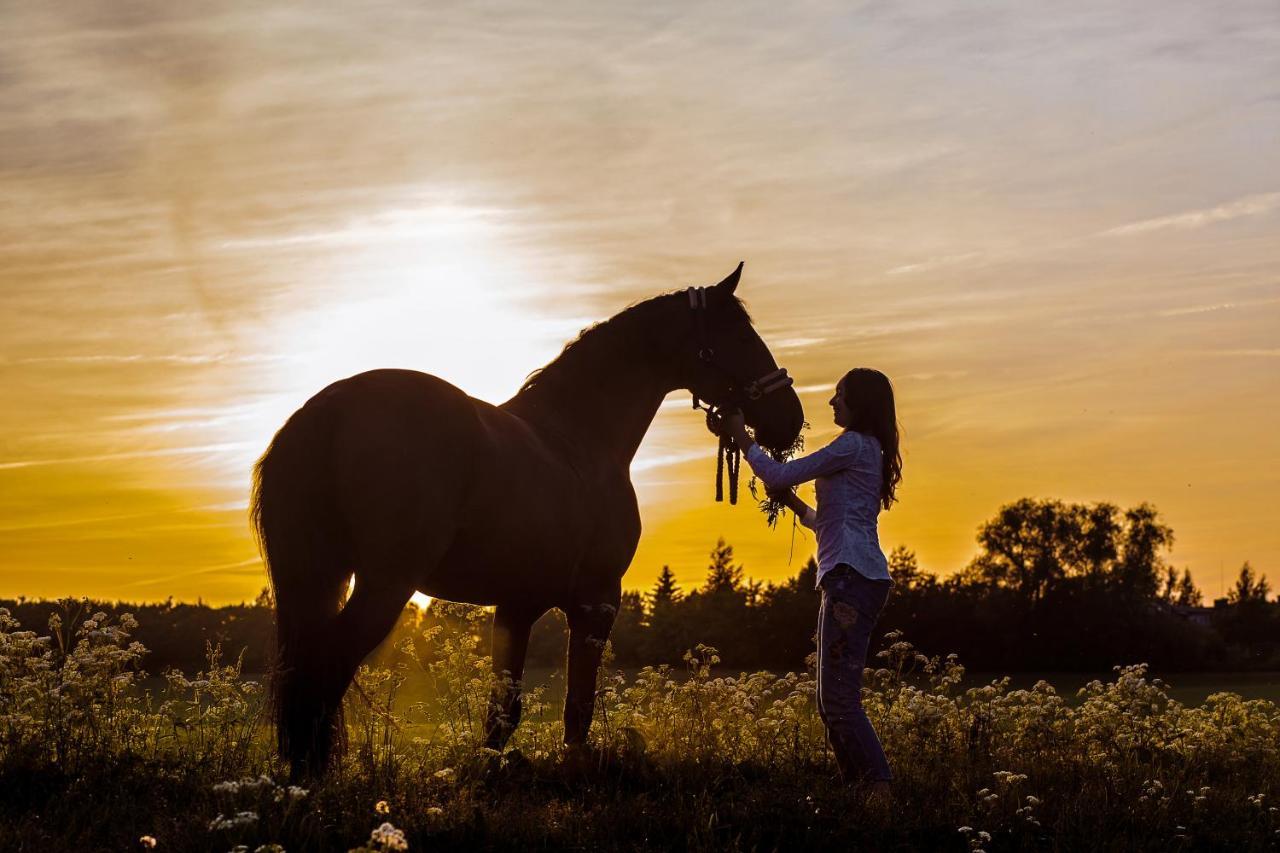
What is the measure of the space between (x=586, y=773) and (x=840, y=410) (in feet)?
8.93

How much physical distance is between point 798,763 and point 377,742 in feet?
9.09

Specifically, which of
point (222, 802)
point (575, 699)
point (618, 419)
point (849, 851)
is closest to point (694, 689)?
point (575, 699)

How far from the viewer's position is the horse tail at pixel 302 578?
6.46 meters

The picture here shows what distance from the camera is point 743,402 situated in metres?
8.73

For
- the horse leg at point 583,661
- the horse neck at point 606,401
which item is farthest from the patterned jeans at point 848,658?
the horse neck at point 606,401

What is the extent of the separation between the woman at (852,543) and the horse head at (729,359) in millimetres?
1120

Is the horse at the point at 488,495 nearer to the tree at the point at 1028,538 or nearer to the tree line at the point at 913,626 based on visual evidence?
the tree line at the point at 913,626

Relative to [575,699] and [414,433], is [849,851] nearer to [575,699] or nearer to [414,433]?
[575,699]

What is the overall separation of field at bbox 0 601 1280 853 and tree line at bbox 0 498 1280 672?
2.29 ft

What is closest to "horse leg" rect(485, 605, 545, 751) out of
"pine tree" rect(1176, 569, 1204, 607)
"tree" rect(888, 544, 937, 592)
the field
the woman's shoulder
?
the field

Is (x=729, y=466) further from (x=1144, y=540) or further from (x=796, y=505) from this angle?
(x=1144, y=540)

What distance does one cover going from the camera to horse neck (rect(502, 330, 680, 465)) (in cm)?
862

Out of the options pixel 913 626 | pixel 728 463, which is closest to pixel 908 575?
pixel 913 626

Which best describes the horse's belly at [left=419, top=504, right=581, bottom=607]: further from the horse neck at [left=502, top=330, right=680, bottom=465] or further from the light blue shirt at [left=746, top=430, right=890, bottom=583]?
the light blue shirt at [left=746, top=430, right=890, bottom=583]
